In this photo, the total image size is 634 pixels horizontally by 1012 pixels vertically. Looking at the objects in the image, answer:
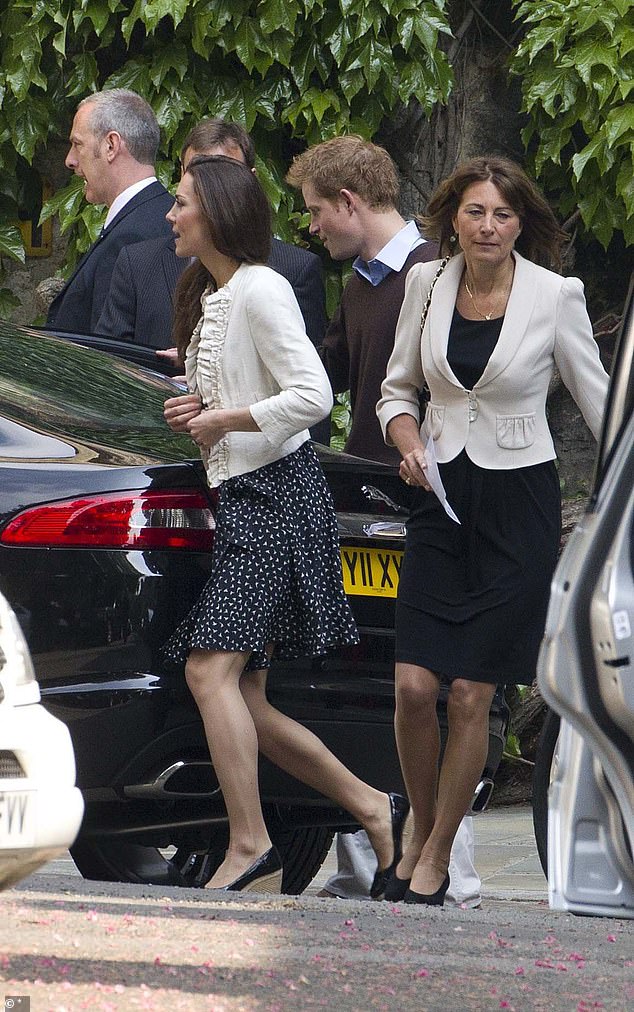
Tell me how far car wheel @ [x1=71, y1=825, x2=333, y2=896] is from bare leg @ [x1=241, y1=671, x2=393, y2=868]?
0.38 metres

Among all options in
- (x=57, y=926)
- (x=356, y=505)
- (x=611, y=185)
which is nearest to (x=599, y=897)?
(x=57, y=926)

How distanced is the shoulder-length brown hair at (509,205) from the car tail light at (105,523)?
3.49 ft

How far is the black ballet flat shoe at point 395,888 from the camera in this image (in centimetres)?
469

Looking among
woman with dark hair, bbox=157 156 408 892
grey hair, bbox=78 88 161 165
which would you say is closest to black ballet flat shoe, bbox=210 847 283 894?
woman with dark hair, bbox=157 156 408 892

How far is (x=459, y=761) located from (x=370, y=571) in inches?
24.4

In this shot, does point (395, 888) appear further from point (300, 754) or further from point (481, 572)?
point (481, 572)

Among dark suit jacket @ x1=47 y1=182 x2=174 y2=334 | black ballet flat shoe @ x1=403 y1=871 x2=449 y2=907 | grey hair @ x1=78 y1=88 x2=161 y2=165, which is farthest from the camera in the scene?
grey hair @ x1=78 y1=88 x2=161 y2=165

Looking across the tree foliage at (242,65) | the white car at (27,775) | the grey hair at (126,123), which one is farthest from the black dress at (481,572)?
the tree foliage at (242,65)

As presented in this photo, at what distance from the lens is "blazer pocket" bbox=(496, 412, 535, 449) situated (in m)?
4.48

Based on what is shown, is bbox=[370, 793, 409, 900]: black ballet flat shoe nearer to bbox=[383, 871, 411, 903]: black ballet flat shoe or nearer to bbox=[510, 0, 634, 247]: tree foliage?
bbox=[383, 871, 411, 903]: black ballet flat shoe

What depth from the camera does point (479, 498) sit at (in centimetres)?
449

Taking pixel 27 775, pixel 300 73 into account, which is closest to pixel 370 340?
pixel 27 775

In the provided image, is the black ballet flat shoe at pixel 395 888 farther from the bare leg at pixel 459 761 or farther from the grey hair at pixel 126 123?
the grey hair at pixel 126 123

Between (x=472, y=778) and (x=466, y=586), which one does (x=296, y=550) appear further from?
(x=472, y=778)
